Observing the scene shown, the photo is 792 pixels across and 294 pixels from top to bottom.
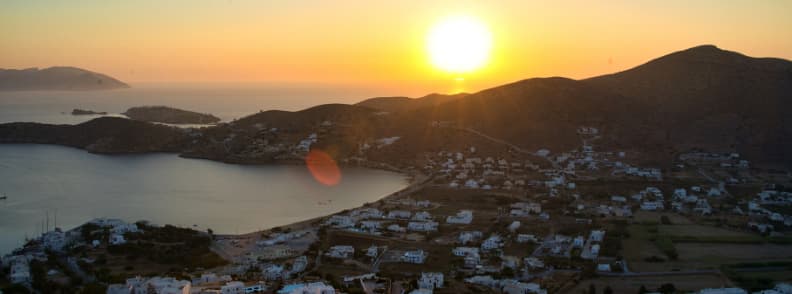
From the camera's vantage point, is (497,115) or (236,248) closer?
(236,248)

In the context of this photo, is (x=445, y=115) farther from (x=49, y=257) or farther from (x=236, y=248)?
(x=49, y=257)

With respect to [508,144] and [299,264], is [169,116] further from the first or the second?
[299,264]

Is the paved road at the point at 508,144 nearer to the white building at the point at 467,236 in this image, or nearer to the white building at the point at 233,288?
the white building at the point at 467,236

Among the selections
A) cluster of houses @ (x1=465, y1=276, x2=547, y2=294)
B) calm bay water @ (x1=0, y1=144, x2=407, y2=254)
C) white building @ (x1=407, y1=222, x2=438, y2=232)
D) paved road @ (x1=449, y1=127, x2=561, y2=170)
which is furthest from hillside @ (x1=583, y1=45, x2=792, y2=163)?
cluster of houses @ (x1=465, y1=276, x2=547, y2=294)

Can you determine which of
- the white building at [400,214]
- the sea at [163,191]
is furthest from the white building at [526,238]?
the sea at [163,191]

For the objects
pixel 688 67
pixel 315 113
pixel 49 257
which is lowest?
pixel 49 257

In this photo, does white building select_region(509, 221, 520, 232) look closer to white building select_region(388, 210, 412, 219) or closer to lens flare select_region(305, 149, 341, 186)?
white building select_region(388, 210, 412, 219)

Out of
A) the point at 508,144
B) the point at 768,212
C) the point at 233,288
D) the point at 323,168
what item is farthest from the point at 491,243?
the point at 508,144

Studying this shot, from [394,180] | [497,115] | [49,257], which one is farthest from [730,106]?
[49,257]
